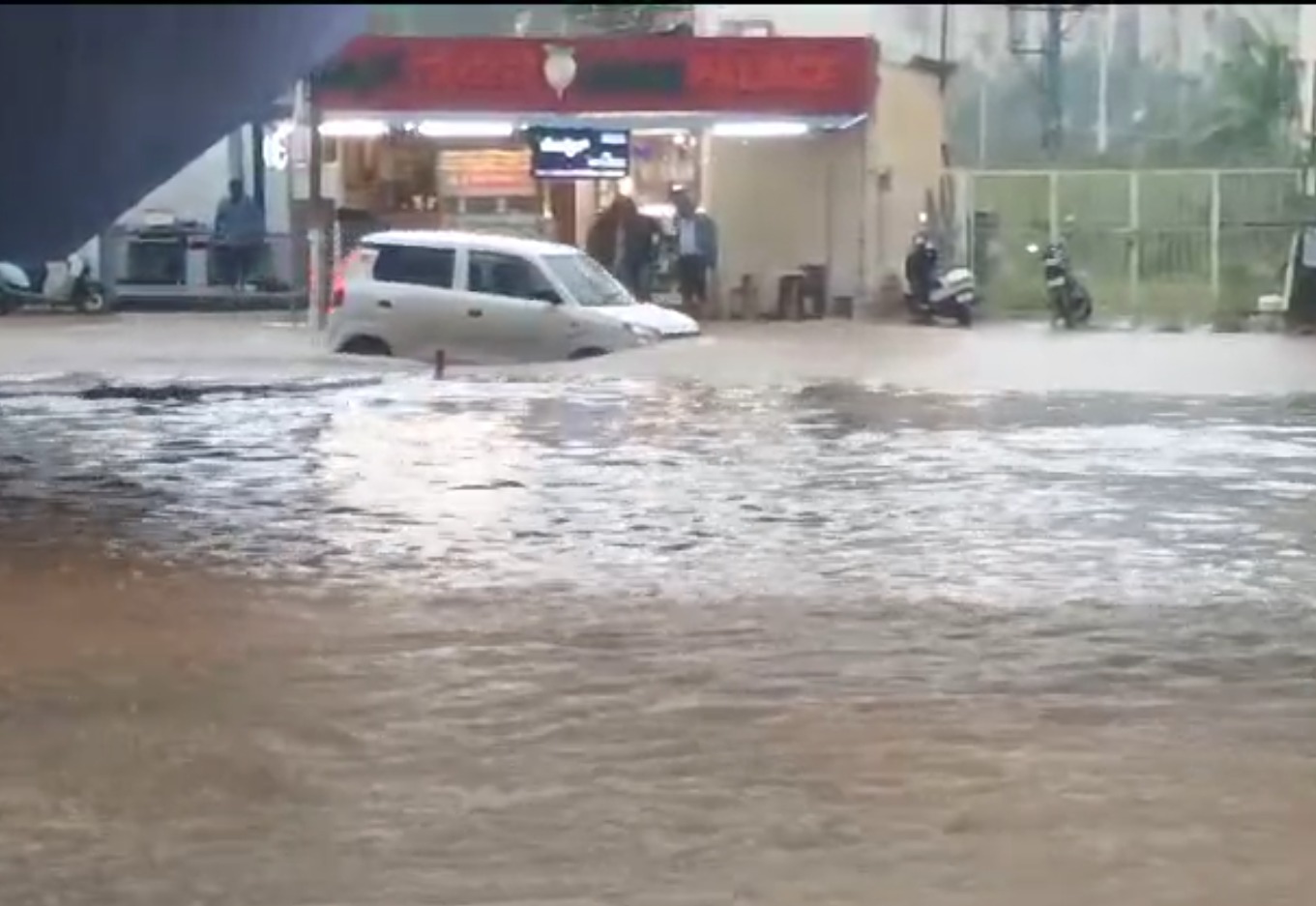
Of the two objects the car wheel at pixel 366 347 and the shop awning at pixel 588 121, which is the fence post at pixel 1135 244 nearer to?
the shop awning at pixel 588 121

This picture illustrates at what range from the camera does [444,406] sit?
14.4 m

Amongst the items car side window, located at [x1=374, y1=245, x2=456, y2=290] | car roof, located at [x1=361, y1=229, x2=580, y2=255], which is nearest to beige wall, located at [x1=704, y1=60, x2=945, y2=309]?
car roof, located at [x1=361, y1=229, x2=580, y2=255]

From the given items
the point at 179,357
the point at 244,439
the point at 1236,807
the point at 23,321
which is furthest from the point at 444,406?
the point at 23,321

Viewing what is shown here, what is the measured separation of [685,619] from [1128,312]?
63.2ft

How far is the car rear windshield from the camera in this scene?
19.1 m

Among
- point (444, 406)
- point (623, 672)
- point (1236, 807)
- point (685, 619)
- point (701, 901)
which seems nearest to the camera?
point (701, 901)

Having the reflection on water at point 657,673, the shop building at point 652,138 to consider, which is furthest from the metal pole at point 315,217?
the reflection on water at point 657,673

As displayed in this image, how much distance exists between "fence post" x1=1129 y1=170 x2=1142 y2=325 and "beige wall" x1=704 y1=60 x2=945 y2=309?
2277 mm

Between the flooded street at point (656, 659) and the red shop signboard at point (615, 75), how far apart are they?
1217 centimetres

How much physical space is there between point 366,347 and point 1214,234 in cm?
1101

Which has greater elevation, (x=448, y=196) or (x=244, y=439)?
(x=448, y=196)

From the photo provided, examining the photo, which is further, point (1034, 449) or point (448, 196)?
point (448, 196)

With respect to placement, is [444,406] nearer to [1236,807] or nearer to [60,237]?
[60,237]

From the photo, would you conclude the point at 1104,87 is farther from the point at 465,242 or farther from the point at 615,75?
the point at 465,242
